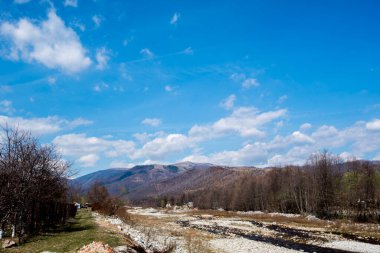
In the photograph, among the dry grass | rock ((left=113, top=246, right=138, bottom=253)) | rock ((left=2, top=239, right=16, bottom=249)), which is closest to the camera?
rock ((left=113, top=246, right=138, bottom=253))

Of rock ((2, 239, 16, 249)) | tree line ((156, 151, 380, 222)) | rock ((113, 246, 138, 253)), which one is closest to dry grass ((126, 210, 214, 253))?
rock ((113, 246, 138, 253))

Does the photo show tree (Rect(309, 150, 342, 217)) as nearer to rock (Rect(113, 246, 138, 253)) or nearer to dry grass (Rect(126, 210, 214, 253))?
dry grass (Rect(126, 210, 214, 253))

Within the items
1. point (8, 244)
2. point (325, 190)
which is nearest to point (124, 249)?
point (8, 244)

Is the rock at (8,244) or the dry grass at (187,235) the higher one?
the rock at (8,244)

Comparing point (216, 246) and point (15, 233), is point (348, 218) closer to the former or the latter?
point (216, 246)

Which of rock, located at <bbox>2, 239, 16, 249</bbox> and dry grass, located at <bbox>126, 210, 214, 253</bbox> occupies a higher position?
rock, located at <bbox>2, 239, 16, 249</bbox>

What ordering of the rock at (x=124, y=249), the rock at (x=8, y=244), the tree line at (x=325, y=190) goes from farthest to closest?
the tree line at (x=325, y=190), the rock at (x=8, y=244), the rock at (x=124, y=249)

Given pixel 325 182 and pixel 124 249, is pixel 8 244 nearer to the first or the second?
pixel 124 249

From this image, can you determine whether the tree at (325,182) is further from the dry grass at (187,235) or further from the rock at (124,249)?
the rock at (124,249)

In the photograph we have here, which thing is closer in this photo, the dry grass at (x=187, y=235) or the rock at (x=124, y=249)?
the rock at (x=124, y=249)

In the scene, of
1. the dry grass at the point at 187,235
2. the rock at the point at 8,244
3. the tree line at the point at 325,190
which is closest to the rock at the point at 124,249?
the dry grass at the point at 187,235

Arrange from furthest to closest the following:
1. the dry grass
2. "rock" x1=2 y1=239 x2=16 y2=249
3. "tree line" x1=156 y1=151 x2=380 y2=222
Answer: "tree line" x1=156 y1=151 x2=380 y2=222, the dry grass, "rock" x1=2 y1=239 x2=16 y2=249

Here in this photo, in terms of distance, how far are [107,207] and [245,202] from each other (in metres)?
66.7

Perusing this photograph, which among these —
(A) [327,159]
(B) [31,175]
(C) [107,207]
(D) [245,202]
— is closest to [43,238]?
(B) [31,175]
